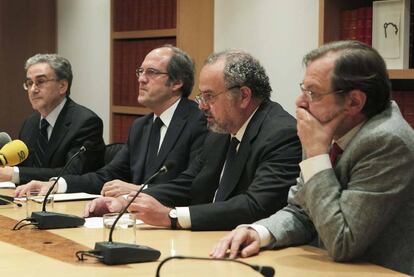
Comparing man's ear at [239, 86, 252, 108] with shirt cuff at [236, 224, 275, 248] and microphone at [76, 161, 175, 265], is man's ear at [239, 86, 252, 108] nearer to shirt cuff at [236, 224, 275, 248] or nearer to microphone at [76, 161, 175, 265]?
shirt cuff at [236, 224, 275, 248]

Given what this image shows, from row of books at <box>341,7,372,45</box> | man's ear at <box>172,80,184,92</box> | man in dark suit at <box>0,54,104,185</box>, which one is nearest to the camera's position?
row of books at <box>341,7,372,45</box>

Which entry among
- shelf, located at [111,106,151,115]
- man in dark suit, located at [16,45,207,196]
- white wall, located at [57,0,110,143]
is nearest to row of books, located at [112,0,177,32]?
white wall, located at [57,0,110,143]

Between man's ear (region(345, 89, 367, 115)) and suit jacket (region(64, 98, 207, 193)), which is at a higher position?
man's ear (region(345, 89, 367, 115))

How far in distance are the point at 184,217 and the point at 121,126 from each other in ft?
10.1

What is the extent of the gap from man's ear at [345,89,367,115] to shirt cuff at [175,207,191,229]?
2.61ft

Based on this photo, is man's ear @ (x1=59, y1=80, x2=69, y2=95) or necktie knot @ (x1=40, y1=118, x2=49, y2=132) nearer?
necktie knot @ (x1=40, y1=118, x2=49, y2=132)

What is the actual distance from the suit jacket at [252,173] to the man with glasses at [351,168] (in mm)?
335

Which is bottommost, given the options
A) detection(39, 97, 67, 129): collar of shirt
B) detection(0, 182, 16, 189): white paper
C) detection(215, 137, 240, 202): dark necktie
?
detection(0, 182, 16, 189): white paper

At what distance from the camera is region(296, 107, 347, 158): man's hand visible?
2469mm

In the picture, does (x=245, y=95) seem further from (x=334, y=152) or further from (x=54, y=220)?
(x=54, y=220)

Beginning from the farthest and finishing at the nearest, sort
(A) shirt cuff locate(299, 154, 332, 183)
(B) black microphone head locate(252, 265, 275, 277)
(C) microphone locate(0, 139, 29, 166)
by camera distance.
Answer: (C) microphone locate(0, 139, 29, 166) < (A) shirt cuff locate(299, 154, 332, 183) < (B) black microphone head locate(252, 265, 275, 277)

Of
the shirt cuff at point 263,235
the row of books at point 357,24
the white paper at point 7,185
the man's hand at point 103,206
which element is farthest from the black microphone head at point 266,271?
the white paper at point 7,185

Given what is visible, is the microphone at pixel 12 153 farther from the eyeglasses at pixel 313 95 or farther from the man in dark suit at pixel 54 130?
the eyeglasses at pixel 313 95

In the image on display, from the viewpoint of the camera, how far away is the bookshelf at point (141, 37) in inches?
198
